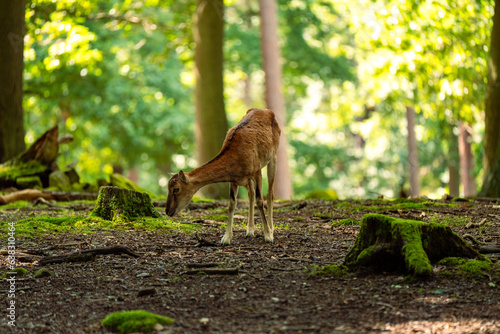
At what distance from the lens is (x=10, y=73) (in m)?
13.2

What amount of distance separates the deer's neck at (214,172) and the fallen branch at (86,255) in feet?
4.00

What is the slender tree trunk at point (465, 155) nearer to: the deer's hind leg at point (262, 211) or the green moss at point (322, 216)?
the green moss at point (322, 216)

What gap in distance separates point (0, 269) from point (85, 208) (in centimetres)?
402

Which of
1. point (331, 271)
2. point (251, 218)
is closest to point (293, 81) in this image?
point (251, 218)

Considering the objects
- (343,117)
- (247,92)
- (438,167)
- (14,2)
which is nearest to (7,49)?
(14,2)

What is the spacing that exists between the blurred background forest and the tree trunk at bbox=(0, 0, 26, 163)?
3.04m

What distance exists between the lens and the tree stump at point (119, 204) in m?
8.81

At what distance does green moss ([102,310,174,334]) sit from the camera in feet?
15.2

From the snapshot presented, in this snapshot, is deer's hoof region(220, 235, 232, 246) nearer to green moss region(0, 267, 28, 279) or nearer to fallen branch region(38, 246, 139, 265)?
fallen branch region(38, 246, 139, 265)

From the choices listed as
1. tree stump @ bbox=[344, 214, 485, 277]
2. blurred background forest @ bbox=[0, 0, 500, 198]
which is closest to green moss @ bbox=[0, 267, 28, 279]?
tree stump @ bbox=[344, 214, 485, 277]

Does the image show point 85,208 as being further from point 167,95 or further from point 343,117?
point 343,117

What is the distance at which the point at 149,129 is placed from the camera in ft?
81.9

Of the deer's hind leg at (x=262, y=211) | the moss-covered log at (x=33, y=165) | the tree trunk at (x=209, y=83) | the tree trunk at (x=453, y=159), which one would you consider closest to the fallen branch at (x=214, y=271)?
the deer's hind leg at (x=262, y=211)

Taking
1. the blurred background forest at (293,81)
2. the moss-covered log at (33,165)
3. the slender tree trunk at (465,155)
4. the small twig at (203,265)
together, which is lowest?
the small twig at (203,265)
